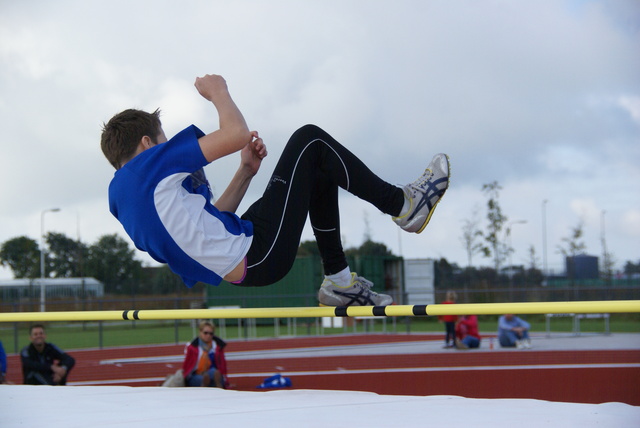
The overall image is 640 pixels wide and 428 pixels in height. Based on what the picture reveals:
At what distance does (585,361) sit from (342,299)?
10.3 metres

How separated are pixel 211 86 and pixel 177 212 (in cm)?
50

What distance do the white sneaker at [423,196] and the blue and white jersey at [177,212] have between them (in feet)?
2.28

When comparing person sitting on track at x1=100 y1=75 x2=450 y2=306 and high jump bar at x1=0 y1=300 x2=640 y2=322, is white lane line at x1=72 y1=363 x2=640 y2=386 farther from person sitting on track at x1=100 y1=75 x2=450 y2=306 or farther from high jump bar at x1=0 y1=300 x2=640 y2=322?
person sitting on track at x1=100 y1=75 x2=450 y2=306

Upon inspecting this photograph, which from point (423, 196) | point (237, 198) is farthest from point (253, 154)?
point (423, 196)

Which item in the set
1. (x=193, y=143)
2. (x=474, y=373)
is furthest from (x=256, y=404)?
(x=474, y=373)

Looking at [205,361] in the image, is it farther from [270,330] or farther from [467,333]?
[270,330]

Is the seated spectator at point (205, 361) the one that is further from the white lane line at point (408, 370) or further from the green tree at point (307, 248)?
the green tree at point (307, 248)

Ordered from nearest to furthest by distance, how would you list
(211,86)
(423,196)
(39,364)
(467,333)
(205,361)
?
1. (211,86)
2. (423,196)
3. (39,364)
4. (205,361)
5. (467,333)

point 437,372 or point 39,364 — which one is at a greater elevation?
point 39,364

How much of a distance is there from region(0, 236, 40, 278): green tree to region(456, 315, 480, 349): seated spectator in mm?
37189

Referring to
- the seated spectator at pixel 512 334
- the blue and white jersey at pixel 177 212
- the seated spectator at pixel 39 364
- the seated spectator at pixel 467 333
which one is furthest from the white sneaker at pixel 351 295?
the seated spectator at pixel 512 334

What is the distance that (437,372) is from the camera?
11781 mm

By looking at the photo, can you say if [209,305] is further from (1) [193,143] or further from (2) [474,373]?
(1) [193,143]

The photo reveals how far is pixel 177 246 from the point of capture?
274 centimetres
